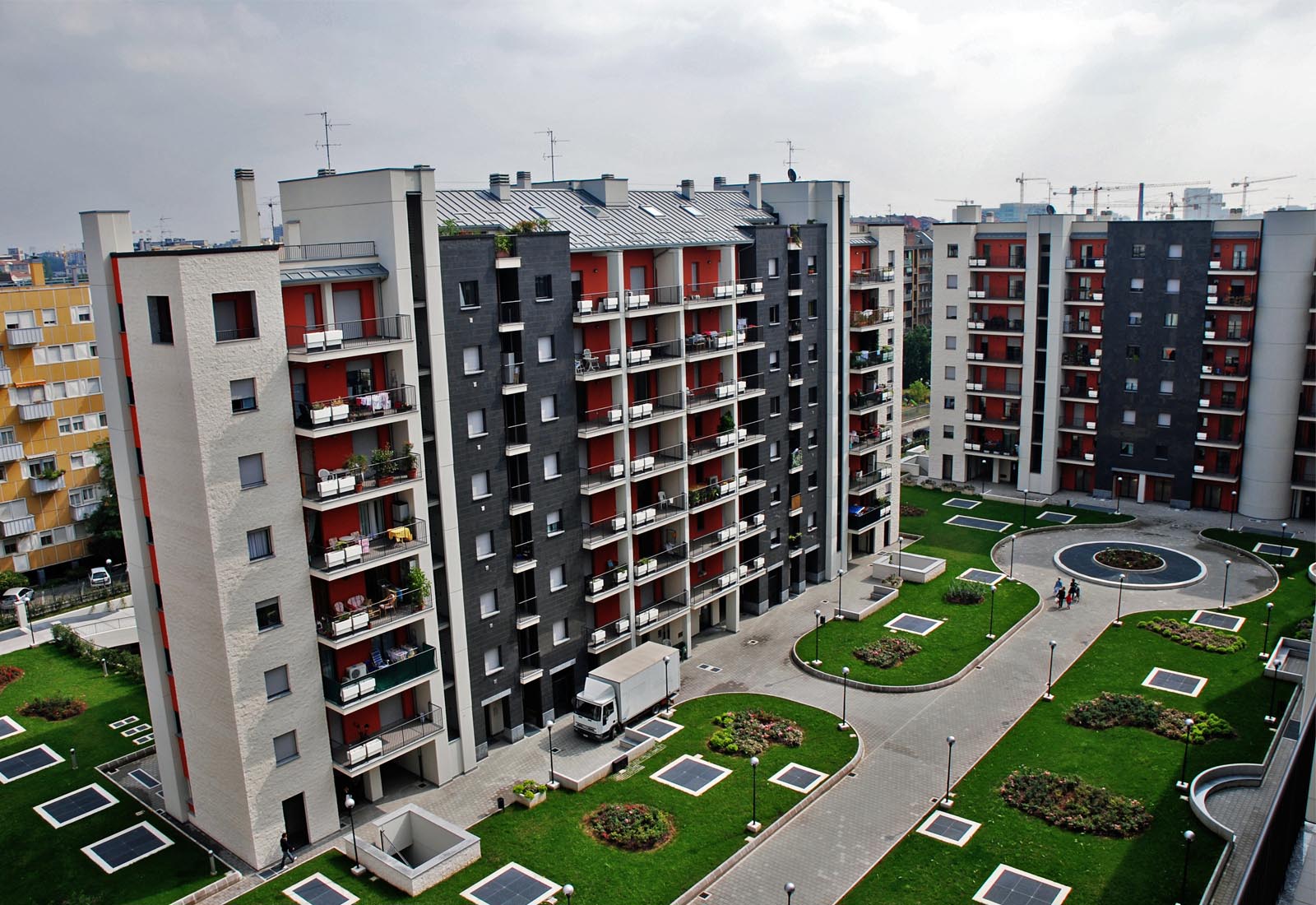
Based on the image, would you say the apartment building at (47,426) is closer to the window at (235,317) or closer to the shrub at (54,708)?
the shrub at (54,708)

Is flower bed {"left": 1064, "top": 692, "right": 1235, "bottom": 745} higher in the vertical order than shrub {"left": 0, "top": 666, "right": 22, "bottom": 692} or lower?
higher

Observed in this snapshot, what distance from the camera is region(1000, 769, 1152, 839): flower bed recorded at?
38.2m

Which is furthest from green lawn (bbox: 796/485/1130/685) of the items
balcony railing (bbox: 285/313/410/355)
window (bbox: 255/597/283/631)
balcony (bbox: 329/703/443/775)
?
balcony railing (bbox: 285/313/410/355)

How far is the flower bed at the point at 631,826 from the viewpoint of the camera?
38.2 meters

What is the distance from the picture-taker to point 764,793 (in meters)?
41.5

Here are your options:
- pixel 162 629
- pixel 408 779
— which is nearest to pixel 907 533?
pixel 408 779

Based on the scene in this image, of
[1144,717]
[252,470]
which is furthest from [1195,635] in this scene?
[252,470]

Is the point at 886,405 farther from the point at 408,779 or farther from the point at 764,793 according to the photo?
the point at 408,779

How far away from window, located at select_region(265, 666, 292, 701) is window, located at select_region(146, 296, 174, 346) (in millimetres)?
12276

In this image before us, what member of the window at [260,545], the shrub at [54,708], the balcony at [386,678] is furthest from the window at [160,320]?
the shrub at [54,708]

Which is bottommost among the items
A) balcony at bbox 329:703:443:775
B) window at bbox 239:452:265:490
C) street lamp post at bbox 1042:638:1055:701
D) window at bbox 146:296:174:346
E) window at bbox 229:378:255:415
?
street lamp post at bbox 1042:638:1055:701

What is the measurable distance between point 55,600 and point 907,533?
190 ft

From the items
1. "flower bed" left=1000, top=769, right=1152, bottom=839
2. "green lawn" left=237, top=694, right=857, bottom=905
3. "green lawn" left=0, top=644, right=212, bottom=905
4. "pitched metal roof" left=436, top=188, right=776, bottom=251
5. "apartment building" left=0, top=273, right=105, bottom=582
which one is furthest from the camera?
"apartment building" left=0, top=273, right=105, bottom=582

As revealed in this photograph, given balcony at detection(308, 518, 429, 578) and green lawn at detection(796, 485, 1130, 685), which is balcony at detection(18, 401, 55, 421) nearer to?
balcony at detection(308, 518, 429, 578)
